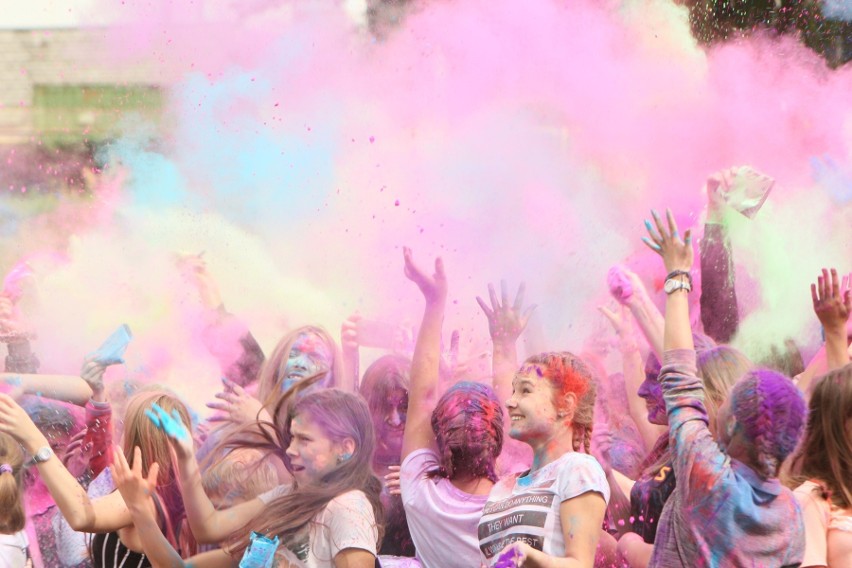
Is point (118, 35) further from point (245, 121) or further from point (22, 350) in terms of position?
point (22, 350)

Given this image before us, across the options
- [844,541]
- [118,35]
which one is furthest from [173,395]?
[844,541]

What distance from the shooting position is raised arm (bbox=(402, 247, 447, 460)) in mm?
3855

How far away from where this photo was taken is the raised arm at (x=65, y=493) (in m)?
3.75

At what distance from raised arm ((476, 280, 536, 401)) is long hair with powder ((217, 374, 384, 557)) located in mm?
610

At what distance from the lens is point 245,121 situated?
189 inches

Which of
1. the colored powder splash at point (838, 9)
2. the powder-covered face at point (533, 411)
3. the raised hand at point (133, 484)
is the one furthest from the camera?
the colored powder splash at point (838, 9)

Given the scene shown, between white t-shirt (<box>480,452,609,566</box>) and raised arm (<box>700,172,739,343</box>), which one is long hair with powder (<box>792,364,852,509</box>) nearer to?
white t-shirt (<box>480,452,609,566</box>)

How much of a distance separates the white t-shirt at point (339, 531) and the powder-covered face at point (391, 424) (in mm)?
632

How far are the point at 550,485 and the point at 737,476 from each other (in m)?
0.51

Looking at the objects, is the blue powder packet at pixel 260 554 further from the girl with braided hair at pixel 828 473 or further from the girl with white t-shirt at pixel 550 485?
the girl with braided hair at pixel 828 473

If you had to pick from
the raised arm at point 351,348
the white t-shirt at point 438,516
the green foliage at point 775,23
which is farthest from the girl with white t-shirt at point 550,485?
the green foliage at point 775,23

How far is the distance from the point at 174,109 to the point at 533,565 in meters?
2.68

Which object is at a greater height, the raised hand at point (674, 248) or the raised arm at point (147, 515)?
the raised hand at point (674, 248)

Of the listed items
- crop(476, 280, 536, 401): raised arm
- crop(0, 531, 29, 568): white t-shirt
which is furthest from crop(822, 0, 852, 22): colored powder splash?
crop(0, 531, 29, 568): white t-shirt
